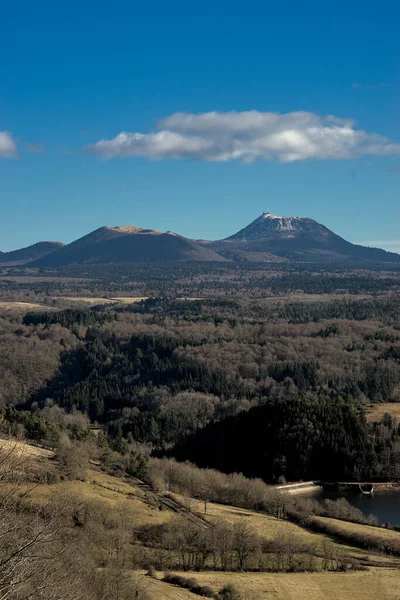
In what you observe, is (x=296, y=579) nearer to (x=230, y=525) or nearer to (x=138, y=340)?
(x=230, y=525)

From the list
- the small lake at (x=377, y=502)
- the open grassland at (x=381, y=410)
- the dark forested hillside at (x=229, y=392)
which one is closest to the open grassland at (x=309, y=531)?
the small lake at (x=377, y=502)

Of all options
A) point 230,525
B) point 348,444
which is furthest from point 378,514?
point 230,525

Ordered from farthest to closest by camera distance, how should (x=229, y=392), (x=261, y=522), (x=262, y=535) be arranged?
(x=229, y=392)
(x=261, y=522)
(x=262, y=535)

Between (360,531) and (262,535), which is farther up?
(262,535)

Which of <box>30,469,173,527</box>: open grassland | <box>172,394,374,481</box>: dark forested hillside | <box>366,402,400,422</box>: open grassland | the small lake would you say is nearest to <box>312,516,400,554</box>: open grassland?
the small lake

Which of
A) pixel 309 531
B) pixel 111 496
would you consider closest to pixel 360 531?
pixel 309 531

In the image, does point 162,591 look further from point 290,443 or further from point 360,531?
point 290,443

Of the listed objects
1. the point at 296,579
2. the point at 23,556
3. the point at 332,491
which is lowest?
the point at 332,491
